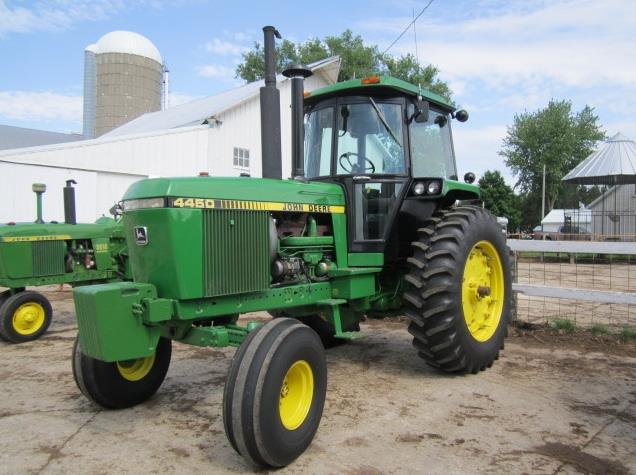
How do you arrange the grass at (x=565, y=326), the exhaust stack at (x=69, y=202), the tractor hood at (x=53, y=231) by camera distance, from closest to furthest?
the grass at (x=565, y=326) → the tractor hood at (x=53, y=231) → the exhaust stack at (x=69, y=202)

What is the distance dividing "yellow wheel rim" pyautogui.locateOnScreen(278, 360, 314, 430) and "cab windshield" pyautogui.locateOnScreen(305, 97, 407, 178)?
197 centimetres

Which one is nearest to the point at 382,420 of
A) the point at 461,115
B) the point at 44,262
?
the point at 461,115

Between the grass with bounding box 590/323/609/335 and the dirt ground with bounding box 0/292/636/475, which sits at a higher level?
the grass with bounding box 590/323/609/335

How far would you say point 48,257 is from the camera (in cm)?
700

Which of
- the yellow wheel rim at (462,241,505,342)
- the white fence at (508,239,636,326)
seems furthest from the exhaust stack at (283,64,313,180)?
the white fence at (508,239,636,326)

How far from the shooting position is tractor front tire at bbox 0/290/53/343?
643 cm

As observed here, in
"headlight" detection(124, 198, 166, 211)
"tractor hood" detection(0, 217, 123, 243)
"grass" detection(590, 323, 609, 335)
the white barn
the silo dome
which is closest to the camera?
"headlight" detection(124, 198, 166, 211)

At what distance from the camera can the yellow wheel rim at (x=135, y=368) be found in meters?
3.94

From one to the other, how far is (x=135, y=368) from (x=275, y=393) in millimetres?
1543

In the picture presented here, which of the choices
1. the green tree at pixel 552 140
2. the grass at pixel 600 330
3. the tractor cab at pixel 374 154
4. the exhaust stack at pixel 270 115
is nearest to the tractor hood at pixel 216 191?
the exhaust stack at pixel 270 115

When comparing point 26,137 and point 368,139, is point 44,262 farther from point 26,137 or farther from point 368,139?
point 26,137

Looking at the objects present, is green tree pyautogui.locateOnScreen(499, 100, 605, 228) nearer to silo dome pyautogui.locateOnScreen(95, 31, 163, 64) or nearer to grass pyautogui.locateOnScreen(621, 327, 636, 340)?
silo dome pyautogui.locateOnScreen(95, 31, 163, 64)

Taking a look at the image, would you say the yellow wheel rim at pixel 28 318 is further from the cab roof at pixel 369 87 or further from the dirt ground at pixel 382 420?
the cab roof at pixel 369 87

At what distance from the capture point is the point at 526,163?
4769 cm
